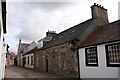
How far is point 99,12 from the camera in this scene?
18703 mm

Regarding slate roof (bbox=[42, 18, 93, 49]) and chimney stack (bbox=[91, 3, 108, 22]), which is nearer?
slate roof (bbox=[42, 18, 93, 49])

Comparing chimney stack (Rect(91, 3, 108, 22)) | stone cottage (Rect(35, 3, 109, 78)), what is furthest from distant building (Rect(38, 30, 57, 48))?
chimney stack (Rect(91, 3, 108, 22))

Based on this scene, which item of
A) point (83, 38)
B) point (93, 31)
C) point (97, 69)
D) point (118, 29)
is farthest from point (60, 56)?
point (118, 29)

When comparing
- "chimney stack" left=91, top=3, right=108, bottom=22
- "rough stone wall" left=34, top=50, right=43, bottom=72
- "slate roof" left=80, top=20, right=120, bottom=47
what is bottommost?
"rough stone wall" left=34, top=50, right=43, bottom=72

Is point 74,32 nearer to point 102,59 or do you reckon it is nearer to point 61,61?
point 61,61

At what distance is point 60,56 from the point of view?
63.4ft

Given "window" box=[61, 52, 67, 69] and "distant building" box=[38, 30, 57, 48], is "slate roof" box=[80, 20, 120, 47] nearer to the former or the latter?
"window" box=[61, 52, 67, 69]

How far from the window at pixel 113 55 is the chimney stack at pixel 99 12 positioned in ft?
24.0

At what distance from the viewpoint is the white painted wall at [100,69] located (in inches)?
459

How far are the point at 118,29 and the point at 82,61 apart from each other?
4.71m

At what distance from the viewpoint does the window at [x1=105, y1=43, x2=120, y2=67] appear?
1152 cm

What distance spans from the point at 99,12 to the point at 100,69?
28.6 feet

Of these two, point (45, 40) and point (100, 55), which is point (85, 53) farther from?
point (45, 40)

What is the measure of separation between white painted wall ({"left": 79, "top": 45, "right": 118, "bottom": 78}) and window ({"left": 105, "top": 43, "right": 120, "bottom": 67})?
1.09ft
